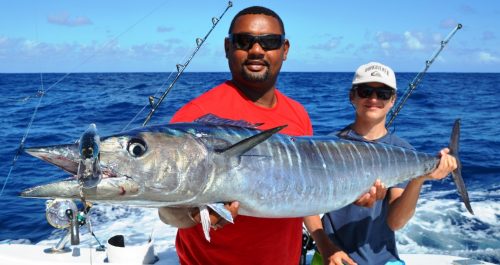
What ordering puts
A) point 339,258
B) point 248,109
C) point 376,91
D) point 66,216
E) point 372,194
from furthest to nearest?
point 66,216 → point 376,91 → point 339,258 → point 372,194 → point 248,109

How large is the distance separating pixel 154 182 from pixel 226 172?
0.98ft

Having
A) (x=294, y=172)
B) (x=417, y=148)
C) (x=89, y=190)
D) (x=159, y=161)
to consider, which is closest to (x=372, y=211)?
(x=294, y=172)

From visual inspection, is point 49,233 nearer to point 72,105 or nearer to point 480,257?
point 480,257

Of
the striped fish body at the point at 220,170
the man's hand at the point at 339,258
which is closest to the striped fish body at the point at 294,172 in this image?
the striped fish body at the point at 220,170

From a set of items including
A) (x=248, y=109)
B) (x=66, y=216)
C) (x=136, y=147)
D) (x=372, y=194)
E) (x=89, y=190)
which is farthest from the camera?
(x=66, y=216)

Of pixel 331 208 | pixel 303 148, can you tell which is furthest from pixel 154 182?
pixel 331 208

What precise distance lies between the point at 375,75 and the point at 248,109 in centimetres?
95

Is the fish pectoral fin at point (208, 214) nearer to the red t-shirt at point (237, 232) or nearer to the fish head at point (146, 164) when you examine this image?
the fish head at point (146, 164)

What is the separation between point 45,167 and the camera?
345 inches

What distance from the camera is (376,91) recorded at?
2898 mm

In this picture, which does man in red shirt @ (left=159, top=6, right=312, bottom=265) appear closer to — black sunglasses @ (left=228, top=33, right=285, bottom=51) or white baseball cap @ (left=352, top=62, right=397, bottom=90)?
black sunglasses @ (left=228, top=33, right=285, bottom=51)

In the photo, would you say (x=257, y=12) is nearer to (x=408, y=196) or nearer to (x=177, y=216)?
(x=177, y=216)

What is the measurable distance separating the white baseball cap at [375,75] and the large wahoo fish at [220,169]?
23.9 inches

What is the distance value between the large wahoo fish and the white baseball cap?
606 mm
